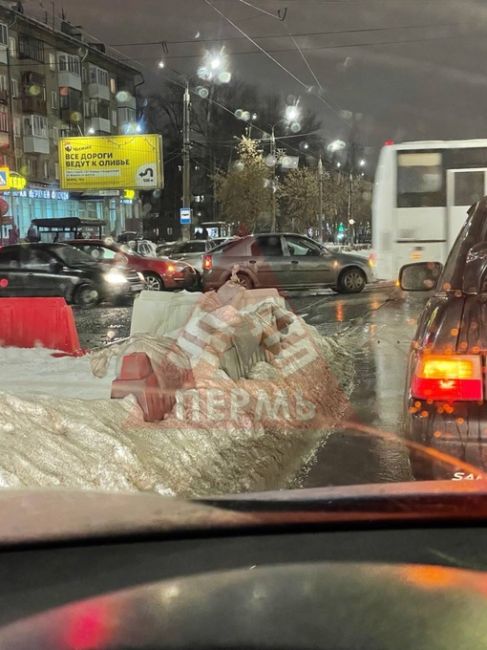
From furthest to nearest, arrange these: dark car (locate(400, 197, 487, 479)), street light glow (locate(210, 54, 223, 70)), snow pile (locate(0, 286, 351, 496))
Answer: street light glow (locate(210, 54, 223, 70)) → snow pile (locate(0, 286, 351, 496)) → dark car (locate(400, 197, 487, 479))

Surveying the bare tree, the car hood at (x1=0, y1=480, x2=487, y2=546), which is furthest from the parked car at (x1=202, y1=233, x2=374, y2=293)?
the bare tree

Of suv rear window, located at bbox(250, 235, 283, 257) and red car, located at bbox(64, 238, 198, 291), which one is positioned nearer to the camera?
red car, located at bbox(64, 238, 198, 291)

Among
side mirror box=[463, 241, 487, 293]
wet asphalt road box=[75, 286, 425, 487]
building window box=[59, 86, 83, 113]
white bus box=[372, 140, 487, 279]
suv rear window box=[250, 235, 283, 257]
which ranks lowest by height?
wet asphalt road box=[75, 286, 425, 487]

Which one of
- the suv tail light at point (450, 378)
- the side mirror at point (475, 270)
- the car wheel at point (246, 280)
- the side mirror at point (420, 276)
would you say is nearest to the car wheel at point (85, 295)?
the car wheel at point (246, 280)

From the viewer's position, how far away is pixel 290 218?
62656mm

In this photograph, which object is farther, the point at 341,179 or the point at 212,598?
the point at 341,179

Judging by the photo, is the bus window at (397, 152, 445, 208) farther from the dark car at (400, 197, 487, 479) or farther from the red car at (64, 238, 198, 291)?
the dark car at (400, 197, 487, 479)

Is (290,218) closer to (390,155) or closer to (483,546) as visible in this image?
(390,155)

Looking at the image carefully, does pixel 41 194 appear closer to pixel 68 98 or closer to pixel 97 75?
pixel 68 98

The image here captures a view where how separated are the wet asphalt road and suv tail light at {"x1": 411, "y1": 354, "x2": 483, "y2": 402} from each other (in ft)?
5.85

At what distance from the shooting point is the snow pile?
14.7ft

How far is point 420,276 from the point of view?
16.5 ft

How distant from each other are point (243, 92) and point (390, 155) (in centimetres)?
4653

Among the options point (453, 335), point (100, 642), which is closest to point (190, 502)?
point (100, 642)
